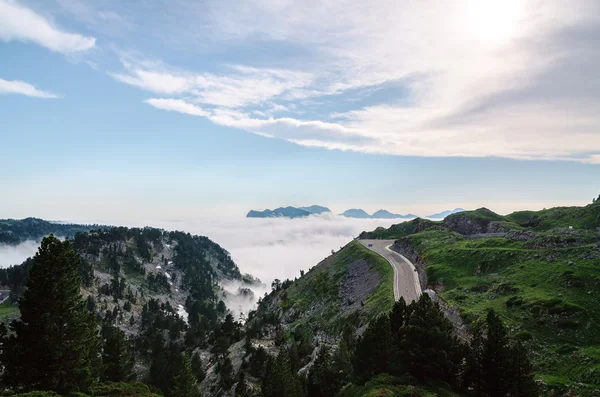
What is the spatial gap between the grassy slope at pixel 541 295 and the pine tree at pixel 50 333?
1986 inches

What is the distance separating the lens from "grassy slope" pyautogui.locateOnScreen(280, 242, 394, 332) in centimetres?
8473

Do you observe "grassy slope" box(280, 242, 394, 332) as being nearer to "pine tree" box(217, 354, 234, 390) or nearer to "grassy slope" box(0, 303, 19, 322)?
"pine tree" box(217, 354, 234, 390)

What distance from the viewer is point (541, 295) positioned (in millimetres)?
53906

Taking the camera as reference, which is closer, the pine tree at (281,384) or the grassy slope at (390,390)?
the grassy slope at (390,390)

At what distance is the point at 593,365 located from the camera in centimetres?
3625

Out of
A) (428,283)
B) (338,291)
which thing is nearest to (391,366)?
(428,283)

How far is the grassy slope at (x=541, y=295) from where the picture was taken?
3981cm

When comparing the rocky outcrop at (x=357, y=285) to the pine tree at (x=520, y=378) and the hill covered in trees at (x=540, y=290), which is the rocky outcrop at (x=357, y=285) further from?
the pine tree at (x=520, y=378)

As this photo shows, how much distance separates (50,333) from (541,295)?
222 ft

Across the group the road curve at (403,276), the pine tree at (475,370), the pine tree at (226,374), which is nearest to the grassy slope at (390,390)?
the pine tree at (475,370)

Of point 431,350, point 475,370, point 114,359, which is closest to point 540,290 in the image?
point 475,370

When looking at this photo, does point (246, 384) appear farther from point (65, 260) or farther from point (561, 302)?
point (561, 302)

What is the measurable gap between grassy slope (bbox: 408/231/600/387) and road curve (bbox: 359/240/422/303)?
6025 mm

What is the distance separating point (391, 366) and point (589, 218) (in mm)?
127833
